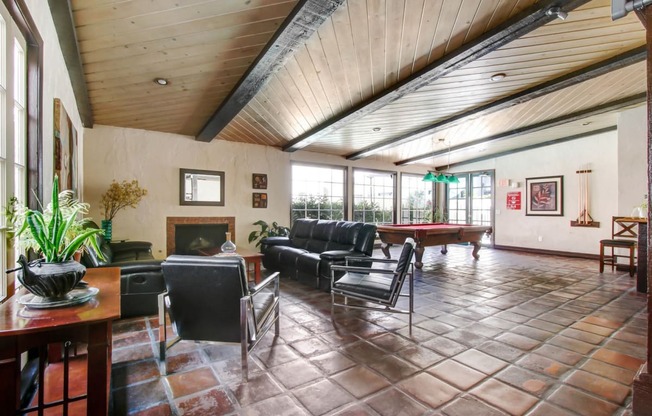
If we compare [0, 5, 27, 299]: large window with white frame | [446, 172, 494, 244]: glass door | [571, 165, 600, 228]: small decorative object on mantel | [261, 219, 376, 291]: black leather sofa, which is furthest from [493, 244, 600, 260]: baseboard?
[0, 5, 27, 299]: large window with white frame

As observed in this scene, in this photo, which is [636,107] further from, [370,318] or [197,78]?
[197,78]

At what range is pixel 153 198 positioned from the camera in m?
5.65

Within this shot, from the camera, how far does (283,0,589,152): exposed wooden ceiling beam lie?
2793mm

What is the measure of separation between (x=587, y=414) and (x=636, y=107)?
6722 millimetres

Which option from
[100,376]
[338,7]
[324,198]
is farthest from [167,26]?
[324,198]

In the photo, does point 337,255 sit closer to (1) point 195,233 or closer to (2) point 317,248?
(2) point 317,248

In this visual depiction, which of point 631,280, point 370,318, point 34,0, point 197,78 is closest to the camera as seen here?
point 34,0

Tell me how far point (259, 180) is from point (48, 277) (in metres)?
5.54

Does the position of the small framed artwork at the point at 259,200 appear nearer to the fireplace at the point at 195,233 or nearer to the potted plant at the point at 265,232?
the potted plant at the point at 265,232

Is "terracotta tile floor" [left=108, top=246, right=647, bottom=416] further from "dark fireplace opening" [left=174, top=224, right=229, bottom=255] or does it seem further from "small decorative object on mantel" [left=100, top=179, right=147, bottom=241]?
"dark fireplace opening" [left=174, top=224, right=229, bottom=255]

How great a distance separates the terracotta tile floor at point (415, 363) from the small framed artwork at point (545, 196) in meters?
4.61

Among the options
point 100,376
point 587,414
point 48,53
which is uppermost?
point 48,53

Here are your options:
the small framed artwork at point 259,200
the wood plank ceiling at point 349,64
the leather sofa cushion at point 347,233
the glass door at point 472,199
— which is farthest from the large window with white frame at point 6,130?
the glass door at point 472,199

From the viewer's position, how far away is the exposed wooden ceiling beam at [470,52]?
2793 mm
